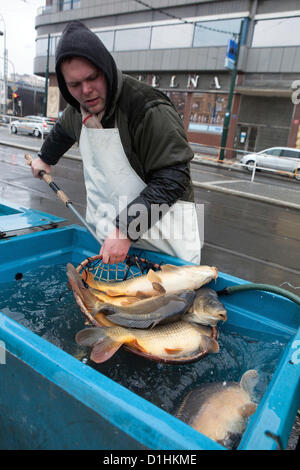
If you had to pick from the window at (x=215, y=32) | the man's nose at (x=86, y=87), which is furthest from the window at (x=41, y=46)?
the man's nose at (x=86, y=87)

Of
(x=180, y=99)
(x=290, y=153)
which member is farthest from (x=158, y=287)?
(x=180, y=99)

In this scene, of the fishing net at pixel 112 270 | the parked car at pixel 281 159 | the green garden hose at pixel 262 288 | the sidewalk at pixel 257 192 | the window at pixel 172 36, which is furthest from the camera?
the window at pixel 172 36

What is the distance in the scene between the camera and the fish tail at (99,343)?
1.71m

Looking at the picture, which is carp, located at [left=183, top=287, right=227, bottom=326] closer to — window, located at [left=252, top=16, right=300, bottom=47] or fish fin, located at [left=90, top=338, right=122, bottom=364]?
fish fin, located at [left=90, top=338, right=122, bottom=364]

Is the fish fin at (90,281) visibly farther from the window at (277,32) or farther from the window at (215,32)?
the window at (215,32)

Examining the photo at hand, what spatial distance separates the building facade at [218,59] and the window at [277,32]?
59mm

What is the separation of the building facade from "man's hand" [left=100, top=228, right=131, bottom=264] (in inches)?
949

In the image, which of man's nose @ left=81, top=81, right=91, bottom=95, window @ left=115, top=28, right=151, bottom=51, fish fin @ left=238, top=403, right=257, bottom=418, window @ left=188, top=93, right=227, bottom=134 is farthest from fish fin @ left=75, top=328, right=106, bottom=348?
window @ left=115, top=28, right=151, bottom=51

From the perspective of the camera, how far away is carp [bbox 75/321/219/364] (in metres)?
1.79

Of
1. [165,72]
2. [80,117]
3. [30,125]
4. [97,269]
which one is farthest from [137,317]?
[165,72]

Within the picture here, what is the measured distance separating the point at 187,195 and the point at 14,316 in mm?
1572

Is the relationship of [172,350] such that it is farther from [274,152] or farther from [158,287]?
[274,152]

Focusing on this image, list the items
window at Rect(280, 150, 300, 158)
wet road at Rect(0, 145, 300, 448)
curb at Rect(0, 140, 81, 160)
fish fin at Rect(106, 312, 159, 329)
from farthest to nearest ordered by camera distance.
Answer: window at Rect(280, 150, 300, 158)
curb at Rect(0, 140, 81, 160)
wet road at Rect(0, 145, 300, 448)
fish fin at Rect(106, 312, 159, 329)
